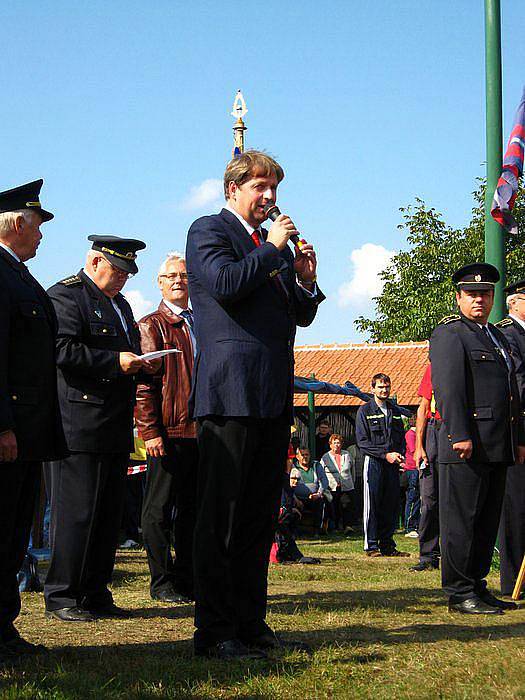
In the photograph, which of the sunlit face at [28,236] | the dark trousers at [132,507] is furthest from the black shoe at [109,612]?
the dark trousers at [132,507]

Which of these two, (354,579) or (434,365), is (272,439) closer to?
(434,365)

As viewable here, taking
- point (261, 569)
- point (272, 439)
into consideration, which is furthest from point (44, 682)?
point (272, 439)

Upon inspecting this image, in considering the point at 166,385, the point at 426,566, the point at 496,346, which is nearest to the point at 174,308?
the point at 166,385

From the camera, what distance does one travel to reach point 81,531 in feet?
19.4

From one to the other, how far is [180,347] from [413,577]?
3.32m

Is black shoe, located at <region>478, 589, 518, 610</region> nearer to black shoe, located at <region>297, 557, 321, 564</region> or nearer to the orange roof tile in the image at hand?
black shoe, located at <region>297, 557, 321, 564</region>

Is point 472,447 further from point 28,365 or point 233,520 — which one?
point 28,365

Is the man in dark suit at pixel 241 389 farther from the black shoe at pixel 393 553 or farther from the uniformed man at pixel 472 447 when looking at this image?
the black shoe at pixel 393 553

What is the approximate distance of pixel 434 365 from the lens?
664 centimetres

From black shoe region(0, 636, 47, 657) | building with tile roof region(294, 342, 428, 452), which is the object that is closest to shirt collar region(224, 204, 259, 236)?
black shoe region(0, 636, 47, 657)

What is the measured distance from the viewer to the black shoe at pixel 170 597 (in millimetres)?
6599

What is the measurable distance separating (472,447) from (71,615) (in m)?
2.71

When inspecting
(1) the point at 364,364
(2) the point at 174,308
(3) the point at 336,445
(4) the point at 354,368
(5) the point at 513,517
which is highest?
(1) the point at 364,364

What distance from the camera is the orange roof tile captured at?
32.0 m
